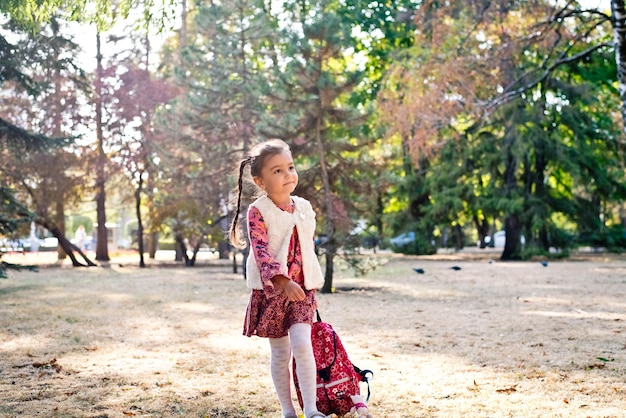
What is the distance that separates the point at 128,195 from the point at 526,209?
15.5m

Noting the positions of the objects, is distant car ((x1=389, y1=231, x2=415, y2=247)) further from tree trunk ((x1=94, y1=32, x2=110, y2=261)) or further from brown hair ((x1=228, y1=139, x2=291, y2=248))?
brown hair ((x1=228, y1=139, x2=291, y2=248))

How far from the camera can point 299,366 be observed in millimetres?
3865

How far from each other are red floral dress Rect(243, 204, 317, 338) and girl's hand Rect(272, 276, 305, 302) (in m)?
0.06

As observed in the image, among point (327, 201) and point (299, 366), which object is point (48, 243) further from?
point (299, 366)

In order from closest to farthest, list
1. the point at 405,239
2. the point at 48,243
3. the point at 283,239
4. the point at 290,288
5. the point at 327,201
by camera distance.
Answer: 1. the point at 290,288
2. the point at 283,239
3. the point at 327,201
4. the point at 405,239
5. the point at 48,243

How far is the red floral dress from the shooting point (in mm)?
3918

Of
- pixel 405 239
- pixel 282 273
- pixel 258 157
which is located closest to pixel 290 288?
pixel 282 273

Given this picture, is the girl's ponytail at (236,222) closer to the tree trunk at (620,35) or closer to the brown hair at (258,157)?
the brown hair at (258,157)

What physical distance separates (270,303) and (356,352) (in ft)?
10.2

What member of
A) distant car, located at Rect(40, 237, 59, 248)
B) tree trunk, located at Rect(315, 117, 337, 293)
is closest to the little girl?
tree trunk, located at Rect(315, 117, 337, 293)

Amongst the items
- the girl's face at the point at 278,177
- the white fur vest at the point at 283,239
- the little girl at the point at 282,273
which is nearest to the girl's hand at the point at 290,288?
the little girl at the point at 282,273

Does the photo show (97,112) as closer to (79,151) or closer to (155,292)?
(79,151)

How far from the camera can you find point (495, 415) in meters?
4.31

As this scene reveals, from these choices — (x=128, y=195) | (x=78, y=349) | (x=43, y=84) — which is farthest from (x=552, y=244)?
(x=78, y=349)
